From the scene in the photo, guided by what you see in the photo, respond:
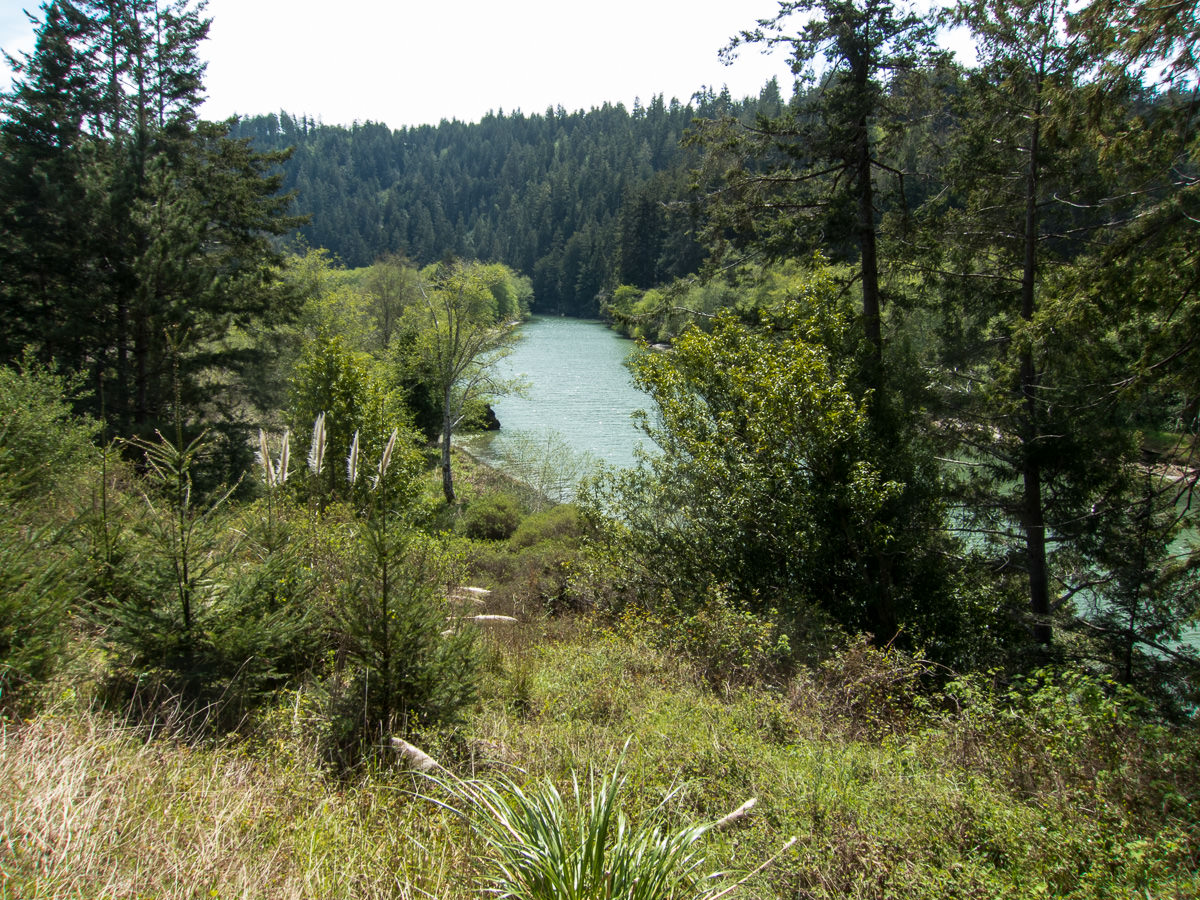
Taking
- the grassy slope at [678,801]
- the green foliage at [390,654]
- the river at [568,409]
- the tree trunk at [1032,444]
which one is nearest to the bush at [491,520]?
the river at [568,409]

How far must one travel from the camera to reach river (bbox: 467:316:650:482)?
98.1 feet

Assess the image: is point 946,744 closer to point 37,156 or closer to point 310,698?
point 310,698

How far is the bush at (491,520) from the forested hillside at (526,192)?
49053 mm

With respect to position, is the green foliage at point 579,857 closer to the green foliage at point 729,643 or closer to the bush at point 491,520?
the green foliage at point 729,643

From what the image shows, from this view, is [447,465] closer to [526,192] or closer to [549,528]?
[549,528]

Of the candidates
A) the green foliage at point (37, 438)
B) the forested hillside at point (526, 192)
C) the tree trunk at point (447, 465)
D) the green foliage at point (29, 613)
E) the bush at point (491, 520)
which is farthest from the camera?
the forested hillside at point (526, 192)

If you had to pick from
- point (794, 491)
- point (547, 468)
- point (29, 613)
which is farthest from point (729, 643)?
point (547, 468)

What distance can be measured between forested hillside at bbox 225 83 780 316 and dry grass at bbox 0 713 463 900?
6644cm

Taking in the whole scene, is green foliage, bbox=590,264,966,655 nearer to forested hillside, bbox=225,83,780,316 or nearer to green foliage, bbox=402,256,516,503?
green foliage, bbox=402,256,516,503

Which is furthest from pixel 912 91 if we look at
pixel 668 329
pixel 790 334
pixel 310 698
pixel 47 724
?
pixel 47 724

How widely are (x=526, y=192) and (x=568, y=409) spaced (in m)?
122

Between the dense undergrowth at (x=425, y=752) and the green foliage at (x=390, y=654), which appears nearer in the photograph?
the dense undergrowth at (x=425, y=752)

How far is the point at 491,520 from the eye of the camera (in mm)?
22500

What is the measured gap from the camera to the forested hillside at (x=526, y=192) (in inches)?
3310
